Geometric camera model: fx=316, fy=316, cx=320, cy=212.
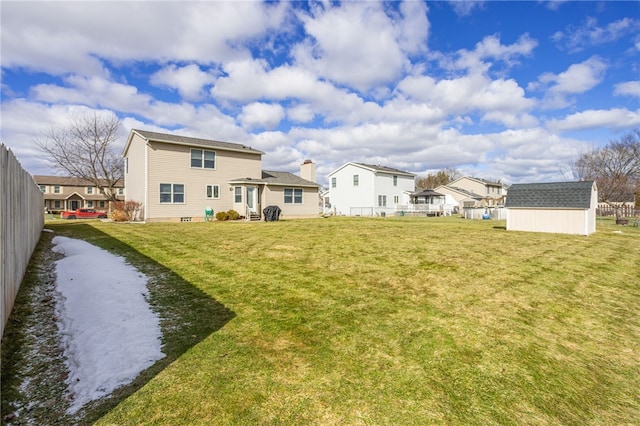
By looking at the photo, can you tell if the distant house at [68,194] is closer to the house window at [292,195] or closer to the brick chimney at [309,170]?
the brick chimney at [309,170]

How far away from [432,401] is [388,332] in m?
1.49

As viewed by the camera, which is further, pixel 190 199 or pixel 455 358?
pixel 190 199

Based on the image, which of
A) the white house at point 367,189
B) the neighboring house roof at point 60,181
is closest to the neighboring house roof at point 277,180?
the white house at point 367,189

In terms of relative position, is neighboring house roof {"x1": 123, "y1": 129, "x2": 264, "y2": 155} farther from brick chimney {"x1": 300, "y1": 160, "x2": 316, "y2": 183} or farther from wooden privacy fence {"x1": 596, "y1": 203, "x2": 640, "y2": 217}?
wooden privacy fence {"x1": 596, "y1": 203, "x2": 640, "y2": 217}

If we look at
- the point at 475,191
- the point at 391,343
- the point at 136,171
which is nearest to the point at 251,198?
the point at 136,171

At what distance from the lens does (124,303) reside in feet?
17.5

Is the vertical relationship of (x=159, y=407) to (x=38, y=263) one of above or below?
below

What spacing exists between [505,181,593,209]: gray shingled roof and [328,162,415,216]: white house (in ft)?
66.1

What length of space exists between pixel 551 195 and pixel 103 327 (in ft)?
67.0

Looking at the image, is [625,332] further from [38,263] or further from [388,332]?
[38,263]

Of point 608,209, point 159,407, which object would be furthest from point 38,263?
point 608,209

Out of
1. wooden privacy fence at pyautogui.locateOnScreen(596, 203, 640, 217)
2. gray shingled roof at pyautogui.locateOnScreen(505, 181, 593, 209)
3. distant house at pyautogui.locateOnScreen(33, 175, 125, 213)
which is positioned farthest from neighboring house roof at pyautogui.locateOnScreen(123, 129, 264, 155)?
wooden privacy fence at pyautogui.locateOnScreen(596, 203, 640, 217)

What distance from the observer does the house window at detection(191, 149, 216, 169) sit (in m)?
23.0

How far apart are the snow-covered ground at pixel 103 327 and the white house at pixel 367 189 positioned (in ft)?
110
